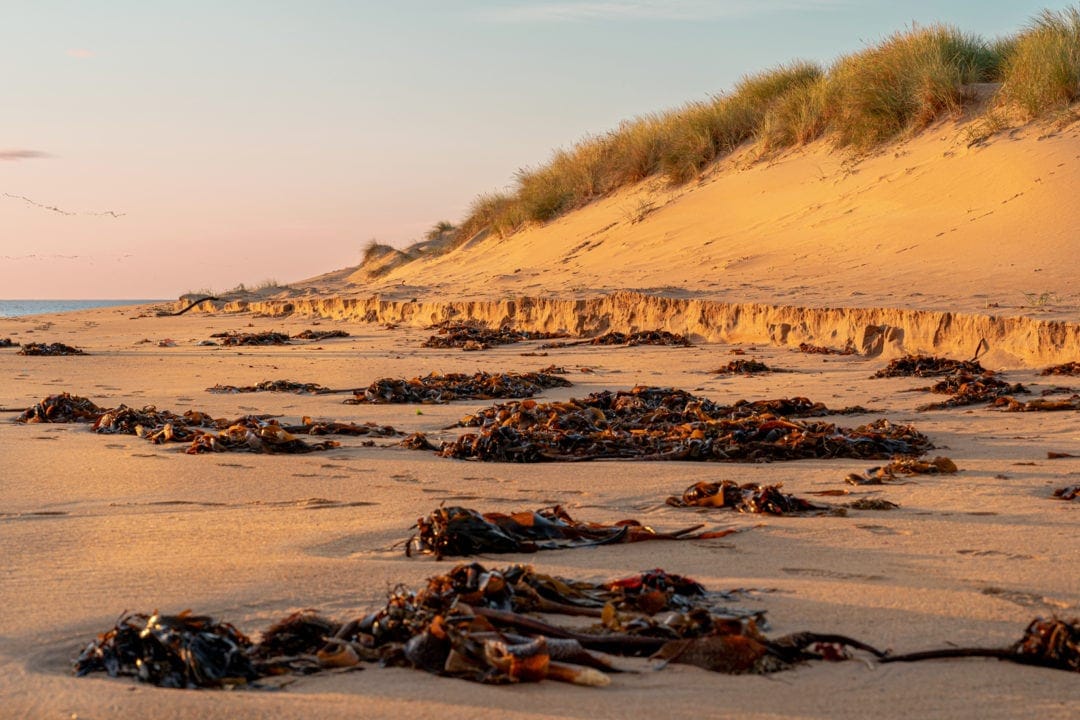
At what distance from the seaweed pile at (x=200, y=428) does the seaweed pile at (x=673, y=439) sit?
912mm

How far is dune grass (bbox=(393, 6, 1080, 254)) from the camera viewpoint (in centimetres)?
1694

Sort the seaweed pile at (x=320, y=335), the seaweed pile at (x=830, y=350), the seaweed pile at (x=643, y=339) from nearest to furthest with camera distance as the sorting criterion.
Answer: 1. the seaweed pile at (x=830, y=350)
2. the seaweed pile at (x=643, y=339)
3. the seaweed pile at (x=320, y=335)

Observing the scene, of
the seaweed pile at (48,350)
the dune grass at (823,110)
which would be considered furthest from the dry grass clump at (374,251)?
the seaweed pile at (48,350)

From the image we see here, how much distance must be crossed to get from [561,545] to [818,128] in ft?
57.6

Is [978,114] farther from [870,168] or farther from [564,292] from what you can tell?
[564,292]

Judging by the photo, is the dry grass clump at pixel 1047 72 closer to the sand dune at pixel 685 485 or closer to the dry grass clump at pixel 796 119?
the sand dune at pixel 685 485

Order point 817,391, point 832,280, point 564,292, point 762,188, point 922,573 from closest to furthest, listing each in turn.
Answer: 1. point 922,573
2. point 817,391
3. point 832,280
4. point 564,292
5. point 762,188

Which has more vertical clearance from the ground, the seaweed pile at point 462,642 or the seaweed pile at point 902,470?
the seaweed pile at point 902,470

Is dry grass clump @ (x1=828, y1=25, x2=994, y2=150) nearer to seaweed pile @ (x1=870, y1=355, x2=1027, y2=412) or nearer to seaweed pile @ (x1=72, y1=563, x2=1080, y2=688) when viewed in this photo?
seaweed pile @ (x1=870, y1=355, x2=1027, y2=412)

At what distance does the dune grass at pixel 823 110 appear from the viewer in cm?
1694

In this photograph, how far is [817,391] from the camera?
952 cm

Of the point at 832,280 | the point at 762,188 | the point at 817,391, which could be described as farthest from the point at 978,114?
the point at 817,391

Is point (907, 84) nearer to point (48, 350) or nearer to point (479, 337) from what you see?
point (479, 337)

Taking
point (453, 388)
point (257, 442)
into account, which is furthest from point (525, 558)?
point (453, 388)
